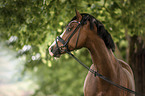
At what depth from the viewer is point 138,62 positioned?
7.39m

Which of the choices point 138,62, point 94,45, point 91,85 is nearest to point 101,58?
point 94,45

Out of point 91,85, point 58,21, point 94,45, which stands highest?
point 58,21

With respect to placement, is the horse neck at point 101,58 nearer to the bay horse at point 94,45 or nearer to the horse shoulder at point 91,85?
the bay horse at point 94,45

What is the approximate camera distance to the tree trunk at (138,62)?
7336 millimetres

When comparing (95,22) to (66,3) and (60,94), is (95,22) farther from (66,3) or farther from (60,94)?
(60,94)

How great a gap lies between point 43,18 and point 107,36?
7.70 feet

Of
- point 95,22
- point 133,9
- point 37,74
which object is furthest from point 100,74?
point 37,74

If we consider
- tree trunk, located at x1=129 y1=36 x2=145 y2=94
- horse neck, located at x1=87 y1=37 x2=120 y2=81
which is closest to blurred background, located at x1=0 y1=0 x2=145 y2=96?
tree trunk, located at x1=129 y1=36 x2=145 y2=94

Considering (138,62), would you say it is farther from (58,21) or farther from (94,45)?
(94,45)

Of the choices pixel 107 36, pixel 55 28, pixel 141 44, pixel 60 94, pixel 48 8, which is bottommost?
pixel 60 94

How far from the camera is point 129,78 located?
11.4 feet

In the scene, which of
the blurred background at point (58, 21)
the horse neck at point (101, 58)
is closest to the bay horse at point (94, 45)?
the horse neck at point (101, 58)

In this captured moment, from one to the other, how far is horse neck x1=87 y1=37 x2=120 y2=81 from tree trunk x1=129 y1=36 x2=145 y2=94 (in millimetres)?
4571

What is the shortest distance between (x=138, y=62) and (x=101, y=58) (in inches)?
191
